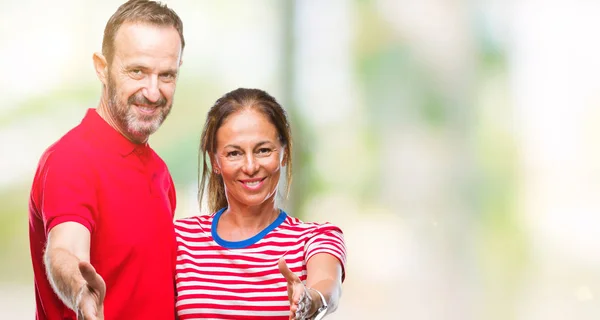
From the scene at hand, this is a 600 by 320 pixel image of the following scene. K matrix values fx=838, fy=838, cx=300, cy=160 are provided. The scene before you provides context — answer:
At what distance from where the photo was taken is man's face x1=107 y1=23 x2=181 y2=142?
1.60 m

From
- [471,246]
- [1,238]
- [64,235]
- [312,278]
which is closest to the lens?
[64,235]

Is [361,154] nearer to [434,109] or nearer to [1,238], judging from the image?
[434,109]

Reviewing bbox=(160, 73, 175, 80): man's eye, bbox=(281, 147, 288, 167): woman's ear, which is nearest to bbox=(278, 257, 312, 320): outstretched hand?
bbox=(281, 147, 288, 167): woman's ear

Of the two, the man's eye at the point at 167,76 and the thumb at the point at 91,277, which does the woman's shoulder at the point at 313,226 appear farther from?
the thumb at the point at 91,277

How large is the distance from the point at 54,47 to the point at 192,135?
60 cm

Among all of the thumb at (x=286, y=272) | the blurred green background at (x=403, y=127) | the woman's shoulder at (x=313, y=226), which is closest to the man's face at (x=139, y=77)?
the woman's shoulder at (x=313, y=226)

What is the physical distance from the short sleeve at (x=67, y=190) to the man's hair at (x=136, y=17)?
0.24 meters

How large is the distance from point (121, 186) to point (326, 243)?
15.8 inches

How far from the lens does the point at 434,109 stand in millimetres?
2820

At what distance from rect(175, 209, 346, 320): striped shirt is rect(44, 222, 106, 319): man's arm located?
256mm

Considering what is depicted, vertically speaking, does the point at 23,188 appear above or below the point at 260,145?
below

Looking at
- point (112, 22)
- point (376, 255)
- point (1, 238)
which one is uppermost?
point (112, 22)

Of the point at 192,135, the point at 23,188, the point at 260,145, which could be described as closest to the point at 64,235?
the point at 260,145

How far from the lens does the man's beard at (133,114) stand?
5.26 feet
